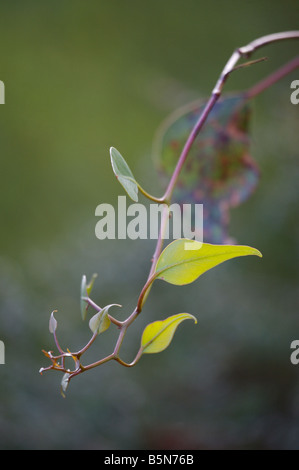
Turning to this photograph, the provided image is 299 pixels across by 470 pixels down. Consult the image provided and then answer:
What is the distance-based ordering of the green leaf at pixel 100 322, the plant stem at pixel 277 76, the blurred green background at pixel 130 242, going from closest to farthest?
the green leaf at pixel 100 322 < the plant stem at pixel 277 76 < the blurred green background at pixel 130 242

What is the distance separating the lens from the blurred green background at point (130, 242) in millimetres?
591

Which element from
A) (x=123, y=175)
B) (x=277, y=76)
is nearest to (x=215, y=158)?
(x=277, y=76)

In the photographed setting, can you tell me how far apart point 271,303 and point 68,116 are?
75 centimetres

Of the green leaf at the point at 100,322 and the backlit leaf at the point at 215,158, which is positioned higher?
the backlit leaf at the point at 215,158

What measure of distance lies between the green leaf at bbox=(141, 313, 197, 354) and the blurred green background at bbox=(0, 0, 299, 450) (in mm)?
362

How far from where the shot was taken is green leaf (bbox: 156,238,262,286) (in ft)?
0.73

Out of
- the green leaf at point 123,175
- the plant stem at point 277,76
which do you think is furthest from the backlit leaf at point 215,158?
the green leaf at point 123,175

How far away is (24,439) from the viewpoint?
568 millimetres

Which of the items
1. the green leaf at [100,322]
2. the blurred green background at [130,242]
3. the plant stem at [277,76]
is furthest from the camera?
the blurred green background at [130,242]

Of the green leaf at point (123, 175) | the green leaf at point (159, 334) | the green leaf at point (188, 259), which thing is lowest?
the green leaf at point (159, 334)

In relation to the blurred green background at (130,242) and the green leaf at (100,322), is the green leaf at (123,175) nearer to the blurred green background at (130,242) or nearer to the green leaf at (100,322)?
the green leaf at (100,322)

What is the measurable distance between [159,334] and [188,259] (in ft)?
0.14

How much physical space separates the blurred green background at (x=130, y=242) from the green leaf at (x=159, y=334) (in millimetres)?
362

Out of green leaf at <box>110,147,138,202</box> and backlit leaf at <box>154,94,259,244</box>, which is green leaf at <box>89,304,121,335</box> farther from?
backlit leaf at <box>154,94,259,244</box>
